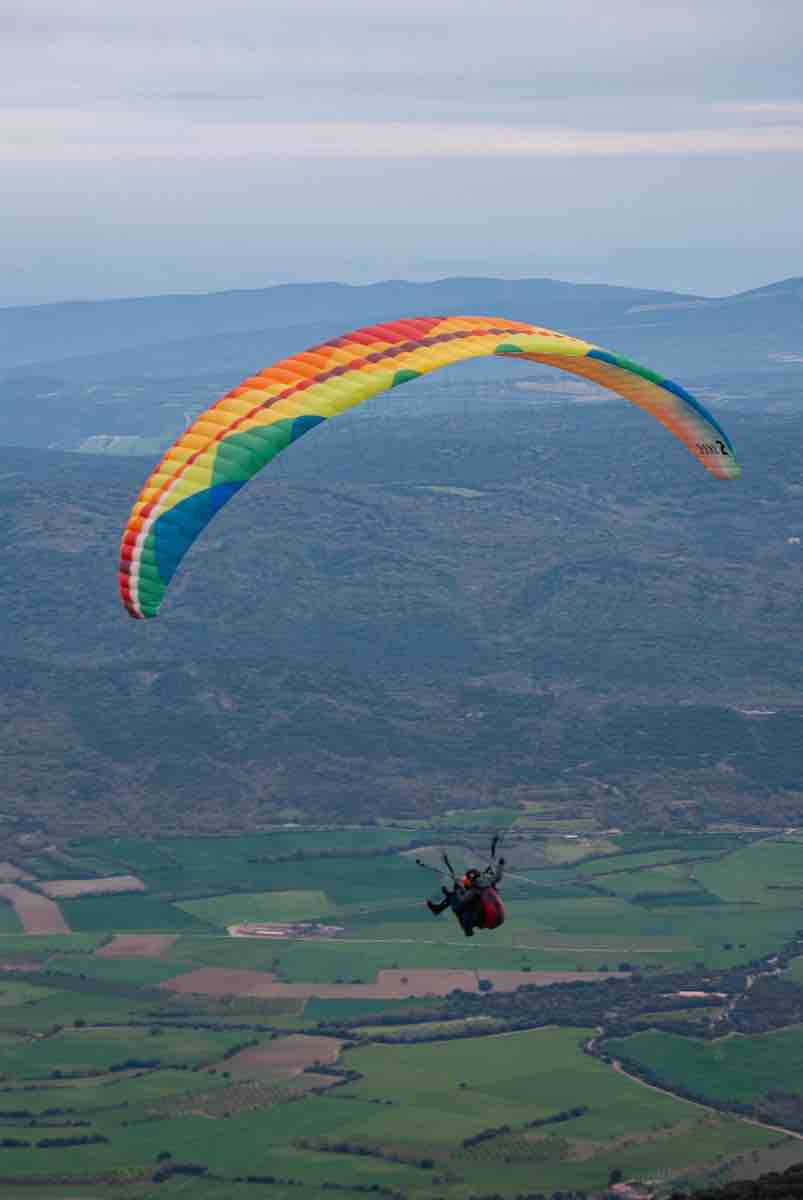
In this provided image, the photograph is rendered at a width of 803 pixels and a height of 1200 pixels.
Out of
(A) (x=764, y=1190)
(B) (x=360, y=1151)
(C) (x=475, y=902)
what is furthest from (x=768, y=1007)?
(C) (x=475, y=902)

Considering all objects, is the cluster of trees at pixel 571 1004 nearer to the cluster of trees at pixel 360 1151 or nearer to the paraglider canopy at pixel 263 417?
the cluster of trees at pixel 360 1151

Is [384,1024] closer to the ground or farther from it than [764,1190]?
closer to the ground

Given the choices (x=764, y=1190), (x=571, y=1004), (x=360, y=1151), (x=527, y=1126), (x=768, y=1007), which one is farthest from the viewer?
(x=571, y=1004)

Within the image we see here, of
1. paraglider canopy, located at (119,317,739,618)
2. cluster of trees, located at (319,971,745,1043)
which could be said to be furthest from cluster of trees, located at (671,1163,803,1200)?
cluster of trees, located at (319,971,745,1043)

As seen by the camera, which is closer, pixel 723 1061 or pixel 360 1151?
pixel 360 1151

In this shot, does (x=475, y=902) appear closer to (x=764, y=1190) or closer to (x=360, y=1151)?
(x=764, y=1190)

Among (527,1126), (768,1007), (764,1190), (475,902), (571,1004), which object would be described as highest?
(475,902)

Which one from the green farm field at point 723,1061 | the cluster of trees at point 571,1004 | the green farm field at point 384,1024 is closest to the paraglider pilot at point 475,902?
the green farm field at point 384,1024

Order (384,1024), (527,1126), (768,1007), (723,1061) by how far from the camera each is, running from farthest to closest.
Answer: (768,1007) → (384,1024) → (723,1061) → (527,1126)
